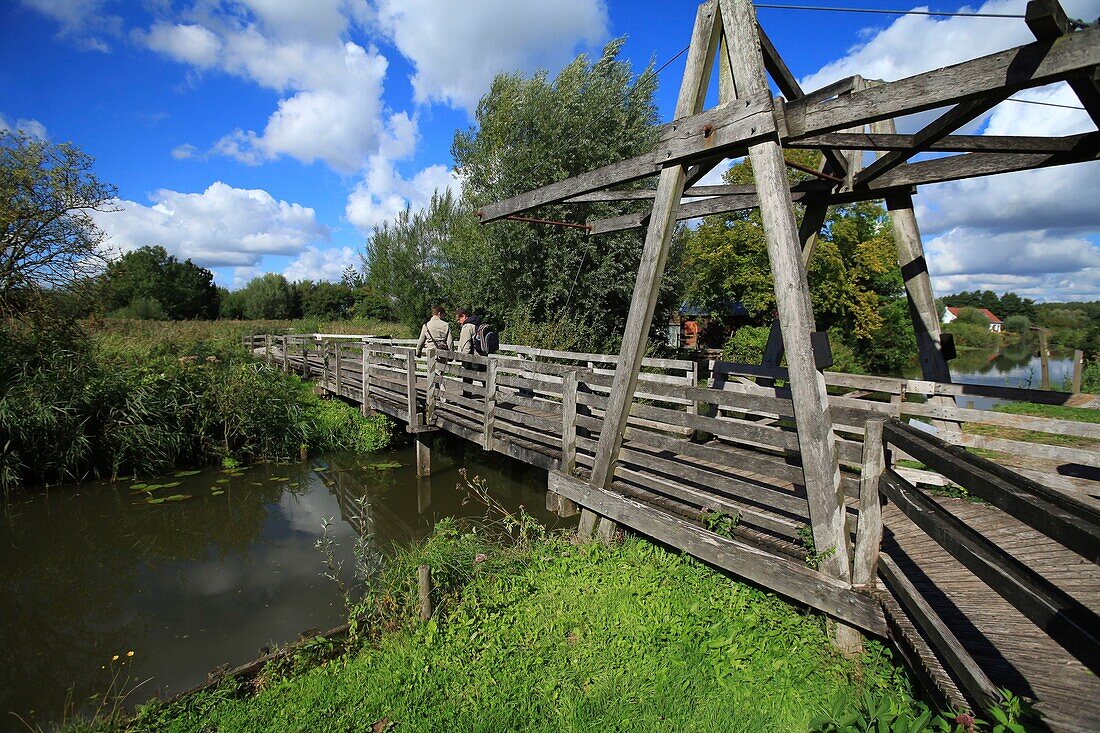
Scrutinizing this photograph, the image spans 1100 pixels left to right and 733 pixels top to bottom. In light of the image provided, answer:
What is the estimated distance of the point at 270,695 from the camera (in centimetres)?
378

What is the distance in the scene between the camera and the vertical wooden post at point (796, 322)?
138 inches

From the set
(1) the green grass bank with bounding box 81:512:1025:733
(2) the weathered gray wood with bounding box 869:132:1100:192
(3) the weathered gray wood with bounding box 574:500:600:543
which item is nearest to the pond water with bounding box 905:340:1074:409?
(2) the weathered gray wood with bounding box 869:132:1100:192

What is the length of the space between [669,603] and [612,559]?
0.92 metres

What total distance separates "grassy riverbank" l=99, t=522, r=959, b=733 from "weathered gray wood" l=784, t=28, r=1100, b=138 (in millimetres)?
3372

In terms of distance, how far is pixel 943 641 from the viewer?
2.34m

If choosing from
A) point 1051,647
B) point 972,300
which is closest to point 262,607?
point 1051,647

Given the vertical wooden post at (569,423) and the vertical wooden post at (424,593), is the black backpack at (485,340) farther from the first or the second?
the vertical wooden post at (424,593)

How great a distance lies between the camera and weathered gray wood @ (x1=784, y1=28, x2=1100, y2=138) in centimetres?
268

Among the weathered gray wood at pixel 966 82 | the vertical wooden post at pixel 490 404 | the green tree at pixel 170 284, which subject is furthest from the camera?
the green tree at pixel 170 284

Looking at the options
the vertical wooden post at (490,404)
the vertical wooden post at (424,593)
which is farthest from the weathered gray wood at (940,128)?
the vertical wooden post at (490,404)

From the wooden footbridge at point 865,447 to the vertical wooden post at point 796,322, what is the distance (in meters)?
0.01

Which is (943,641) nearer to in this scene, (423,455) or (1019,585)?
(1019,585)

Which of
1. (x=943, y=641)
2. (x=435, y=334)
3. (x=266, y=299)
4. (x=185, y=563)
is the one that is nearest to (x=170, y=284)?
(x=266, y=299)

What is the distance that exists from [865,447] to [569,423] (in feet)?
11.2
